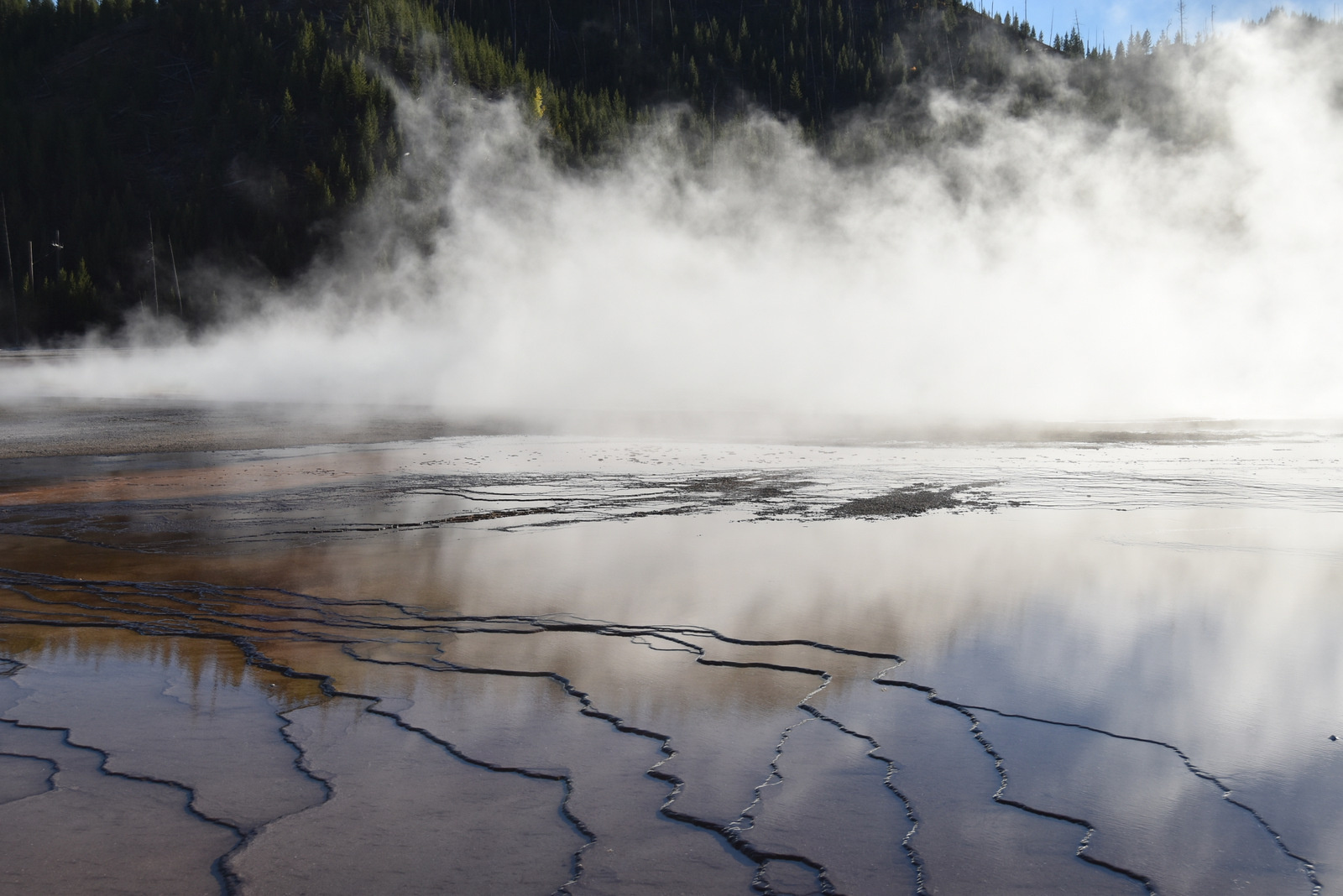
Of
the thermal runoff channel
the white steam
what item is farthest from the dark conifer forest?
the thermal runoff channel

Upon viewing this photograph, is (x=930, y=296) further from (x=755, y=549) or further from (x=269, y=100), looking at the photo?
(x=269, y=100)

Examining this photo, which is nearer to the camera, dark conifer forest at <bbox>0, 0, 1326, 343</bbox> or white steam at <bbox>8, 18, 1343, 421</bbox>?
white steam at <bbox>8, 18, 1343, 421</bbox>

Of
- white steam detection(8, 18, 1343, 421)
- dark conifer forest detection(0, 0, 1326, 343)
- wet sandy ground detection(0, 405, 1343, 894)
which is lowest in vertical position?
wet sandy ground detection(0, 405, 1343, 894)

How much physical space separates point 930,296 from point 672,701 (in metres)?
20.6

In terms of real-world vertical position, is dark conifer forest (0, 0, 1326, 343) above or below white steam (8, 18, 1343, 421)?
above

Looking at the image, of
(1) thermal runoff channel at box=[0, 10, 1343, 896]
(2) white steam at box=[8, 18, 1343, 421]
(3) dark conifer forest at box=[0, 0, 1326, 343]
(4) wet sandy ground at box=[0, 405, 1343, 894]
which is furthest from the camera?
(3) dark conifer forest at box=[0, 0, 1326, 343]

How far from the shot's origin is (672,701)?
3275 millimetres

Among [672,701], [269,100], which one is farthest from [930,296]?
[269,100]

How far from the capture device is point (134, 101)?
4762 cm

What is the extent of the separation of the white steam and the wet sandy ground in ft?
35.9

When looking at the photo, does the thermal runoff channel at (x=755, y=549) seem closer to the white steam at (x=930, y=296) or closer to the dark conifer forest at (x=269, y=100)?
the white steam at (x=930, y=296)

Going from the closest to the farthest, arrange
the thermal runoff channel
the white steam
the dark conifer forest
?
the thermal runoff channel
the white steam
the dark conifer forest

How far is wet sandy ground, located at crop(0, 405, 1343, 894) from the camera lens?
224 centimetres

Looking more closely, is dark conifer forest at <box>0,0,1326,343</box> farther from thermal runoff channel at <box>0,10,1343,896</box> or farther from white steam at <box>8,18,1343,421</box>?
thermal runoff channel at <box>0,10,1343,896</box>
